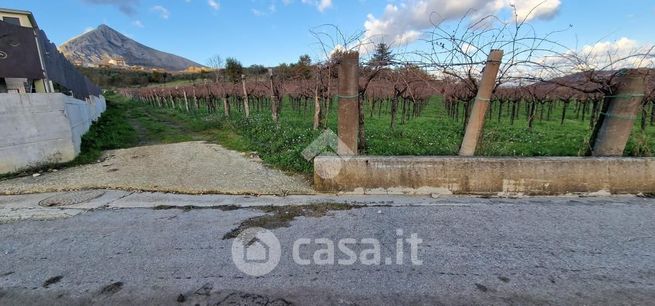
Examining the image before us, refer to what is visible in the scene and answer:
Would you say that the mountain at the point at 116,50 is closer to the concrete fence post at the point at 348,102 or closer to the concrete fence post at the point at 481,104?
the concrete fence post at the point at 348,102

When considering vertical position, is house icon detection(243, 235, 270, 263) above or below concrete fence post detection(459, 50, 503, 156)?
below

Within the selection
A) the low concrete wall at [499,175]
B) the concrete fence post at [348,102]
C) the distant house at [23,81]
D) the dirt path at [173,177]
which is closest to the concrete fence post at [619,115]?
the low concrete wall at [499,175]

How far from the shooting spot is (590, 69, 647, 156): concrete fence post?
4.26 meters

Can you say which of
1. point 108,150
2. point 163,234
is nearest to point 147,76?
point 108,150

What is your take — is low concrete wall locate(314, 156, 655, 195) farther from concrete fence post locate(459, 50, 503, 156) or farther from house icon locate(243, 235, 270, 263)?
house icon locate(243, 235, 270, 263)

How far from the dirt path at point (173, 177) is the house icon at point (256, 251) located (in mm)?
1600

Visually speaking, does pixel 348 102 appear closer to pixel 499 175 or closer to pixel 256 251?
pixel 499 175

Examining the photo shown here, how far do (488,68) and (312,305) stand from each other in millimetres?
3890

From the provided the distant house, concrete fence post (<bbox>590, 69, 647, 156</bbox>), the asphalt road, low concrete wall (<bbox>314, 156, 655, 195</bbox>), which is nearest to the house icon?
the asphalt road

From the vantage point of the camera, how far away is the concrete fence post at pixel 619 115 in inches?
168

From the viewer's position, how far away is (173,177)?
215 inches

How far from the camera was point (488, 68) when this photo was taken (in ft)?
14.1

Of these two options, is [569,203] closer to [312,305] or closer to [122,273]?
[312,305]

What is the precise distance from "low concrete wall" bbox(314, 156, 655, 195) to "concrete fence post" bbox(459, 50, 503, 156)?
335 millimetres
